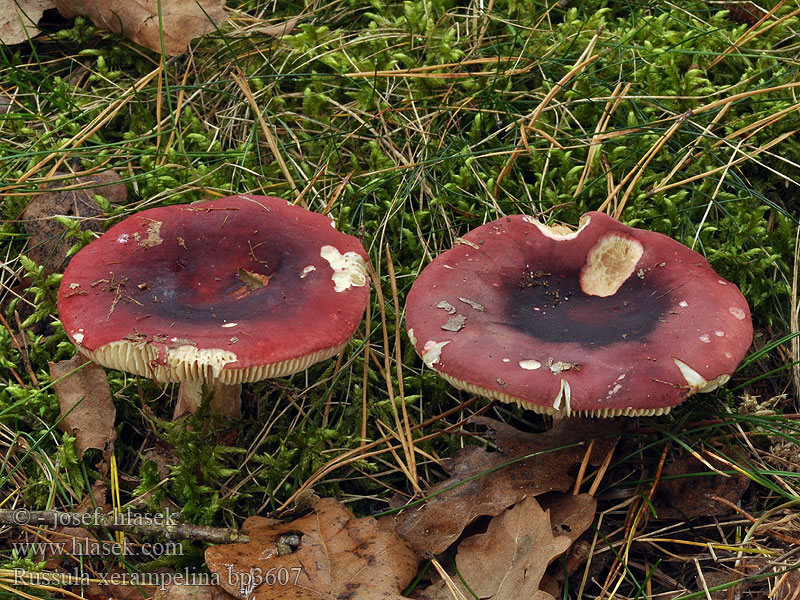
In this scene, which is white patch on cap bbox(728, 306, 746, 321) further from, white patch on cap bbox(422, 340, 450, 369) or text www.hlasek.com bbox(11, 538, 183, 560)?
text www.hlasek.com bbox(11, 538, 183, 560)

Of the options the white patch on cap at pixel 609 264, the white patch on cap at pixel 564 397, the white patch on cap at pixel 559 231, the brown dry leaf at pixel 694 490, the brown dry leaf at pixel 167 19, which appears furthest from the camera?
the brown dry leaf at pixel 167 19

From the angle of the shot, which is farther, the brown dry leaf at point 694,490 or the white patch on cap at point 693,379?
the brown dry leaf at point 694,490

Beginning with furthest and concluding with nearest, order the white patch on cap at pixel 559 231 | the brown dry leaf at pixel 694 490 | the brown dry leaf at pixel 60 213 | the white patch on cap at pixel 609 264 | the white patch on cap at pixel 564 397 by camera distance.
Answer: the brown dry leaf at pixel 60 213, the white patch on cap at pixel 559 231, the white patch on cap at pixel 609 264, the brown dry leaf at pixel 694 490, the white patch on cap at pixel 564 397

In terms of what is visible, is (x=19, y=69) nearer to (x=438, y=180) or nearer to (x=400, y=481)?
(x=438, y=180)

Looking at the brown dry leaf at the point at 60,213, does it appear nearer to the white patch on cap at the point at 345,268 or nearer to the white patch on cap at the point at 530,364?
the white patch on cap at the point at 345,268

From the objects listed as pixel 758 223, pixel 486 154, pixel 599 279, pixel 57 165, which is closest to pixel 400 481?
pixel 599 279

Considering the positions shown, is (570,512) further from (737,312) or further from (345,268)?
(345,268)

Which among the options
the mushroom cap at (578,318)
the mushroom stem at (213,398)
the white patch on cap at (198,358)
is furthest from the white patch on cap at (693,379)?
the mushroom stem at (213,398)
